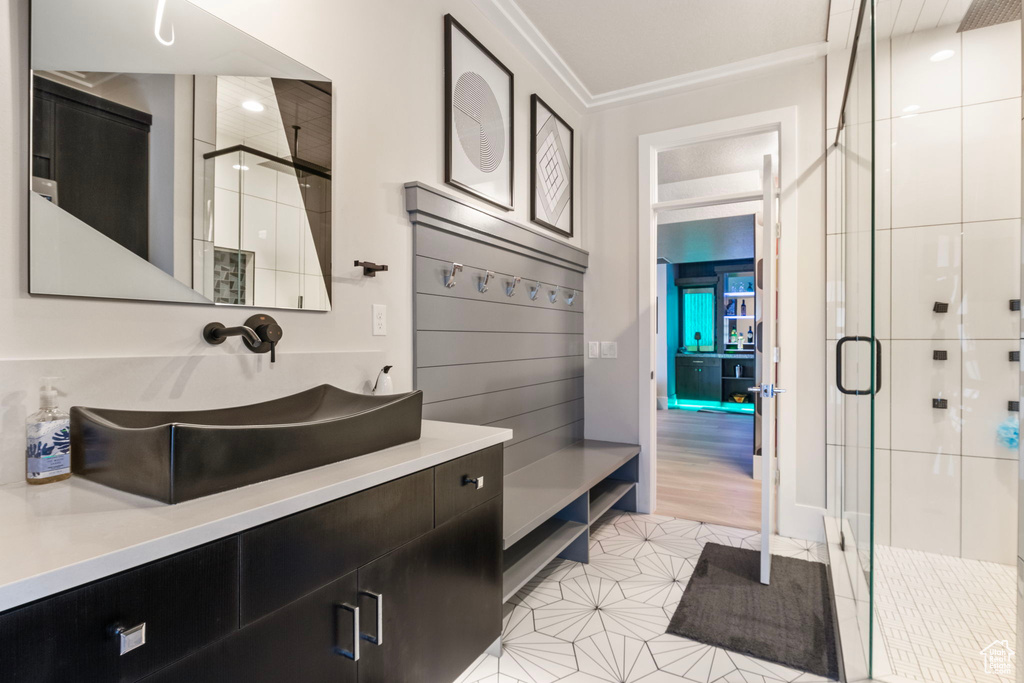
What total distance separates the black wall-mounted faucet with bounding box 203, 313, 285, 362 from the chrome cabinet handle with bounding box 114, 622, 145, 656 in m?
0.76

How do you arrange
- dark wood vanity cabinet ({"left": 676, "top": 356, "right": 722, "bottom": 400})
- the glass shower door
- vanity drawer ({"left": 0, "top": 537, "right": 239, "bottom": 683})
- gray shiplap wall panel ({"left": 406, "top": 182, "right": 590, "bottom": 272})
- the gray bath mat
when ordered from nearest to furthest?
vanity drawer ({"left": 0, "top": 537, "right": 239, "bottom": 683}) < the glass shower door < the gray bath mat < gray shiplap wall panel ({"left": 406, "top": 182, "right": 590, "bottom": 272}) < dark wood vanity cabinet ({"left": 676, "top": 356, "right": 722, "bottom": 400})

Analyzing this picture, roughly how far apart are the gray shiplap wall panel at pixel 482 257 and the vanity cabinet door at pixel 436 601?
1017 millimetres

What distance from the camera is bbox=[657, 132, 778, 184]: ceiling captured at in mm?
3607

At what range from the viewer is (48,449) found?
96cm

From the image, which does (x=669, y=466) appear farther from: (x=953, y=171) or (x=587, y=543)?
(x=953, y=171)

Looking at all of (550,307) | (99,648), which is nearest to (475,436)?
(99,648)

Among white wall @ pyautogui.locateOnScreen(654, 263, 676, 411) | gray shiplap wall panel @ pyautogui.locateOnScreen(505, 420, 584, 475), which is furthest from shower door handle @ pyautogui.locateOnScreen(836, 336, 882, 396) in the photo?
white wall @ pyautogui.locateOnScreen(654, 263, 676, 411)

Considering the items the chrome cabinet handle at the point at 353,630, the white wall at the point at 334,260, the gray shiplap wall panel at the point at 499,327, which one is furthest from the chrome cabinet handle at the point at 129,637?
the gray shiplap wall panel at the point at 499,327

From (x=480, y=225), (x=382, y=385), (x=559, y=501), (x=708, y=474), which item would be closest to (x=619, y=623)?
(x=559, y=501)

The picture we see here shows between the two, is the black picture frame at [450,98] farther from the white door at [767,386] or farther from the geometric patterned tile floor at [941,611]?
the geometric patterned tile floor at [941,611]

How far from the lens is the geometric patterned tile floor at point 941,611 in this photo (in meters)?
0.89

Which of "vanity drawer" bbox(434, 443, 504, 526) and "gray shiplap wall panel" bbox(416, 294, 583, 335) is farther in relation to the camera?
"gray shiplap wall panel" bbox(416, 294, 583, 335)

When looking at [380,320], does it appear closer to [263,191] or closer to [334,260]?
[334,260]

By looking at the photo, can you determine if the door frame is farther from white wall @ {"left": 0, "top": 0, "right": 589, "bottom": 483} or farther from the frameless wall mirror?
the frameless wall mirror
